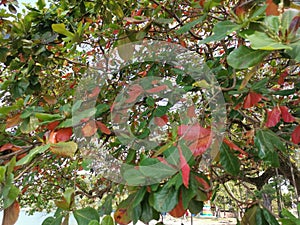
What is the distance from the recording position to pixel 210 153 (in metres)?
0.66

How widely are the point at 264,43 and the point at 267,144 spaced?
0.41m

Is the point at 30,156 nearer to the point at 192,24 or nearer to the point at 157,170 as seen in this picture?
the point at 157,170

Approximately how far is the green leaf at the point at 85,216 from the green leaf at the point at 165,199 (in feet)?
0.42

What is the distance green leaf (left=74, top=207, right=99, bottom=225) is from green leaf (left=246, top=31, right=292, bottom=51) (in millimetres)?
444

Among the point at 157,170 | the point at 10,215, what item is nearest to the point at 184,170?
the point at 157,170

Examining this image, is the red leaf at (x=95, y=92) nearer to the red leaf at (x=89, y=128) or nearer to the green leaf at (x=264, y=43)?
the red leaf at (x=89, y=128)

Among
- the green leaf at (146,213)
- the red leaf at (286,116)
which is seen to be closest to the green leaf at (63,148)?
the green leaf at (146,213)

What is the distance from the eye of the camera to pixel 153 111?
89 cm

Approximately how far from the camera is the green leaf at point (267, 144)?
685 millimetres

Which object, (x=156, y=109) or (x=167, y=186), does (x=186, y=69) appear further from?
(x=167, y=186)

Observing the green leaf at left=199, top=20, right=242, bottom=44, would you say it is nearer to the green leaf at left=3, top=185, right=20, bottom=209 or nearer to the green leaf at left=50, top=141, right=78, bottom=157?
the green leaf at left=50, top=141, right=78, bottom=157

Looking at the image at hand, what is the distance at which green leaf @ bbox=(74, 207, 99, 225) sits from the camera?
1.79ft

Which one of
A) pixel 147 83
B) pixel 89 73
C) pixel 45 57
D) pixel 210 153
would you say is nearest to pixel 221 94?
pixel 210 153

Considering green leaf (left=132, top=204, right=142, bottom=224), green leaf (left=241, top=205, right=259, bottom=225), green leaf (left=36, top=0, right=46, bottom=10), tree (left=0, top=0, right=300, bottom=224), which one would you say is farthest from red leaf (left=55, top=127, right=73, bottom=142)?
green leaf (left=36, top=0, right=46, bottom=10)
